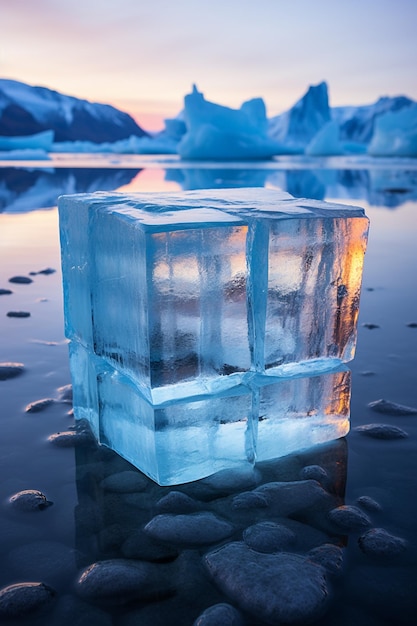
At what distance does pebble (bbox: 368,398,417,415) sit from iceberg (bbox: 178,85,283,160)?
102 ft

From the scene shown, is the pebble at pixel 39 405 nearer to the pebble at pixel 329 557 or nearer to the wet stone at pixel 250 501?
the wet stone at pixel 250 501

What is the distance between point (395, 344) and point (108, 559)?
2519 millimetres

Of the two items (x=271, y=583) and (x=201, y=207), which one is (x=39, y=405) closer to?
(x=201, y=207)

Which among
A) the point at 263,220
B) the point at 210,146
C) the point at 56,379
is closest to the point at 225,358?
the point at 263,220

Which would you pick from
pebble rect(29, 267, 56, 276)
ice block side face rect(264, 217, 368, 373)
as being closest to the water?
ice block side face rect(264, 217, 368, 373)

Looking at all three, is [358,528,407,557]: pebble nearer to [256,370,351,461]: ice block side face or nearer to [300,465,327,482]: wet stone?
[300,465,327,482]: wet stone

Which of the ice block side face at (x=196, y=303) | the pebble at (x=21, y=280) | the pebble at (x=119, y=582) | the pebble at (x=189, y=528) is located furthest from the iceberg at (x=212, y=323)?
the pebble at (x=21, y=280)

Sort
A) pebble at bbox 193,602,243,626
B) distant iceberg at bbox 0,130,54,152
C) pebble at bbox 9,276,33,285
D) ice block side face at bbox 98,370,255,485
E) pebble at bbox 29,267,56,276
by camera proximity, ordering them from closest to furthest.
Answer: pebble at bbox 193,602,243,626 < ice block side face at bbox 98,370,255,485 < pebble at bbox 9,276,33,285 < pebble at bbox 29,267,56,276 < distant iceberg at bbox 0,130,54,152

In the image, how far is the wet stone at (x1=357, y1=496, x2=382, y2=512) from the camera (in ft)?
6.19

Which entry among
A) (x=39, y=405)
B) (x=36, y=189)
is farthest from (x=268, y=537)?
(x=36, y=189)

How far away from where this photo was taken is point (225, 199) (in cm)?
239

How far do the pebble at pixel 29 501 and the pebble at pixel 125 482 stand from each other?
0.69 feet

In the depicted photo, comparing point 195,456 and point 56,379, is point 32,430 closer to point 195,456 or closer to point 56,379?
point 56,379

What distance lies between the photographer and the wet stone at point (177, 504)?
1865 mm
